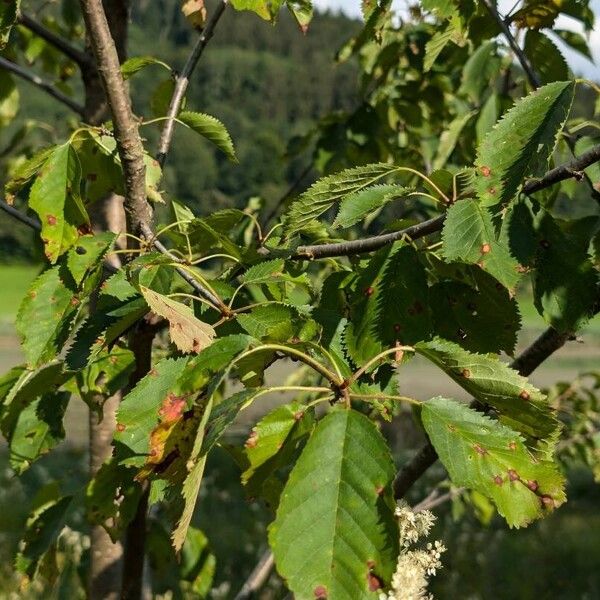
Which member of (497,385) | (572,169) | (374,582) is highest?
(572,169)

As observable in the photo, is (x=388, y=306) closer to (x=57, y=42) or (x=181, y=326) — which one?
(x=181, y=326)

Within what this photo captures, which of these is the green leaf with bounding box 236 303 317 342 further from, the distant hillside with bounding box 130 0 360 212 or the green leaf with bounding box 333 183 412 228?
the distant hillside with bounding box 130 0 360 212

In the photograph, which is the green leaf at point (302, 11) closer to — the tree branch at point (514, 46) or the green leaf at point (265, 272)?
the tree branch at point (514, 46)

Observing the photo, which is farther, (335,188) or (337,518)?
(335,188)

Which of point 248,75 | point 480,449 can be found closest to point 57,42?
point 480,449

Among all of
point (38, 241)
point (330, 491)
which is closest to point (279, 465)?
point (330, 491)

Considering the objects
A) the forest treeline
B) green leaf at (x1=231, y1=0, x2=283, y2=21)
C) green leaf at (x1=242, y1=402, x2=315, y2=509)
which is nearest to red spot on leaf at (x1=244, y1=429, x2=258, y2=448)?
green leaf at (x1=242, y1=402, x2=315, y2=509)

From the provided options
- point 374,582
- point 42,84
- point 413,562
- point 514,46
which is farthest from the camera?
point 42,84

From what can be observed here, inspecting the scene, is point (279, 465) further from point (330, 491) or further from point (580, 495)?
point (580, 495)

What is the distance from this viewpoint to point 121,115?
132cm

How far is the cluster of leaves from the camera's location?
84 cm

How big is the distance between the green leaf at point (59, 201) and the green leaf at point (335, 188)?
0.34 m

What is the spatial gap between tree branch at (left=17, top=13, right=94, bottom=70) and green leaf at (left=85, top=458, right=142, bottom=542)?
1.12 m

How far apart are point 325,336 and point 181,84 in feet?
2.69
